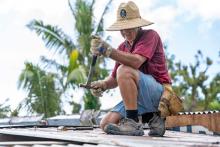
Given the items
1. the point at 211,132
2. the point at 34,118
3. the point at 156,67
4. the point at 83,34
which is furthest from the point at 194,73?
the point at 156,67

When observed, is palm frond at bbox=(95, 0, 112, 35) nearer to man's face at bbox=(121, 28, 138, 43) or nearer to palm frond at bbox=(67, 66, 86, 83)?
palm frond at bbox=(67, 66, 86, 83)

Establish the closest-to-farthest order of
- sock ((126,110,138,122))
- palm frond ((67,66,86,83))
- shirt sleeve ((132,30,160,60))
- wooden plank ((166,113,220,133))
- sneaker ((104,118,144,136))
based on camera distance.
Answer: sneaker ((104,118,144,136)), sock ((126,110,138,122)), shirt sleeve ((132,30,160,60)), wooden plank ((166,113,220,133)), palm frond ((67,66,86,83))

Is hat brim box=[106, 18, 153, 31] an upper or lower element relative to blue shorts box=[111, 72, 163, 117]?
upper

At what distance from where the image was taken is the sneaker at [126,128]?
3.98 meters

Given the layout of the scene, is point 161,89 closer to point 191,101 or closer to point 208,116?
point 208,116

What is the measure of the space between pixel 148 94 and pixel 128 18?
2.14 feet

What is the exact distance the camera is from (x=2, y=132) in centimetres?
421

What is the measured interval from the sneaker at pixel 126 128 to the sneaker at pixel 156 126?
0.14m

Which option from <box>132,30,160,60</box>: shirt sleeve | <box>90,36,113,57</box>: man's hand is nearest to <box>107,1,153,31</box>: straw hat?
<box>132,30,160,60</box>: shirt sleeve

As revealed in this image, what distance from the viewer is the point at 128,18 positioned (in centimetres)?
437

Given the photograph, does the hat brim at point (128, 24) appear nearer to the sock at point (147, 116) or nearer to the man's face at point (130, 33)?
the man's face at point (130, 33)

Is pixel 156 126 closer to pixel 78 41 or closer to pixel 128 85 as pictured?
pixel 128 85

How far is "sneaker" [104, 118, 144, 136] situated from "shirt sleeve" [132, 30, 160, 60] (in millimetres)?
539

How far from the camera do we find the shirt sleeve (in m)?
4.21
